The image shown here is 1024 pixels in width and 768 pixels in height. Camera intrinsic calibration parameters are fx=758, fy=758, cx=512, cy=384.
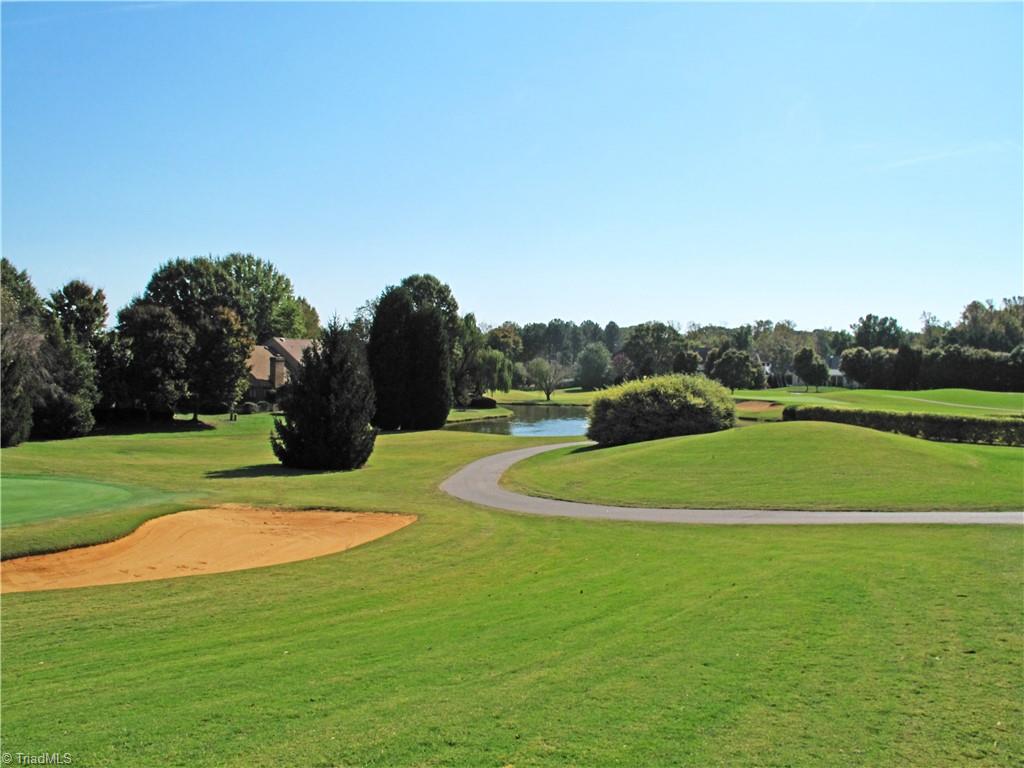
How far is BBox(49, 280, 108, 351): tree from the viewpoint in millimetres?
54625

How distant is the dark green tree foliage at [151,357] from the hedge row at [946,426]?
145 feet

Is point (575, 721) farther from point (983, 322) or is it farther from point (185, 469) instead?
point (983, 322)

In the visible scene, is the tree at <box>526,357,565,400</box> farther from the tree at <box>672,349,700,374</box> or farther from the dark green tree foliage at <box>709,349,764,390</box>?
the dark green tree foliage at <box>709,349,764,390</box>

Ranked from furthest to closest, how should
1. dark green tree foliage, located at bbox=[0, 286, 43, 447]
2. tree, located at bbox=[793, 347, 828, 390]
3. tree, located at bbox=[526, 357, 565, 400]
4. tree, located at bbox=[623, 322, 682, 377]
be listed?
tree, located at bbox=[623, 322, 682, 377] → tree, located at bbox=[526, 357, 565, 400] → tree, located at bbox=[793, 347, 828, 390] → dark green tree foliage, located at bbox=[0, 286, 43, 447]

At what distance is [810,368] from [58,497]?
94618mm

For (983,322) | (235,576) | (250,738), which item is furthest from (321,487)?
(983,322)

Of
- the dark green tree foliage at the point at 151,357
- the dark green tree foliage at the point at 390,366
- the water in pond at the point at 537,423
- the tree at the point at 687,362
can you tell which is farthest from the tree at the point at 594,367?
the dark green tree foliage at the point at 151,357

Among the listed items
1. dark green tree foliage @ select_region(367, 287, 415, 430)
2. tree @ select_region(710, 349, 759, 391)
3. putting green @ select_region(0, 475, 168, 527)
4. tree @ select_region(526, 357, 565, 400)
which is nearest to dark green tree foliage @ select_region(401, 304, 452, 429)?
dark green tree foliage @ select_region(367, 287, 415, 430)

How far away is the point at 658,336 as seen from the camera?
11562 centimetres

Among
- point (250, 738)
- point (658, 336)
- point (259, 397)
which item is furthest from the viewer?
point (658, 336)

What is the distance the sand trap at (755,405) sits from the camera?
67.5m

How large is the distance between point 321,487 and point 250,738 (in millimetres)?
20195

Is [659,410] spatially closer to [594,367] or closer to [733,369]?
[733,369]

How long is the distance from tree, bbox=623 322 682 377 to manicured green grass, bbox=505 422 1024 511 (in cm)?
8295
